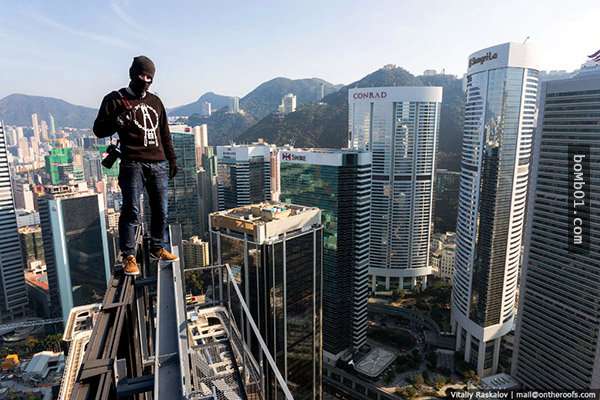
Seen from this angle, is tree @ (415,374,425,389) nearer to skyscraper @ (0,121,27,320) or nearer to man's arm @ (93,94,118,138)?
man's arm @ (93,94,118,138)

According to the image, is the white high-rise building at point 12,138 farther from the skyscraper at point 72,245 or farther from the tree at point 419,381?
the tree at point 419,381

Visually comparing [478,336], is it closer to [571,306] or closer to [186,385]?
[571,306]

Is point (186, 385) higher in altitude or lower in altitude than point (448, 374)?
higher

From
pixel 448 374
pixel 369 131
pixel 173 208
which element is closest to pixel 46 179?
pixel 173 208

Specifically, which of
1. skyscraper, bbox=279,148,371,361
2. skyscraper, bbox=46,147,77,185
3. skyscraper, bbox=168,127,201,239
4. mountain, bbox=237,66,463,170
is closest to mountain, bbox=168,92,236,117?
mountain, bbox=237,66,463,170

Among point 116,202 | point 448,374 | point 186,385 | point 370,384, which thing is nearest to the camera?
point 186,385

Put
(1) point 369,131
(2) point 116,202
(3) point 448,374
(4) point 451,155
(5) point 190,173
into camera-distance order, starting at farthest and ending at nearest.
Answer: (4) point 451,155 < (2) point 116,202 < (5) point 190,173 < (1) point 369,131 < (3) point 448,374
